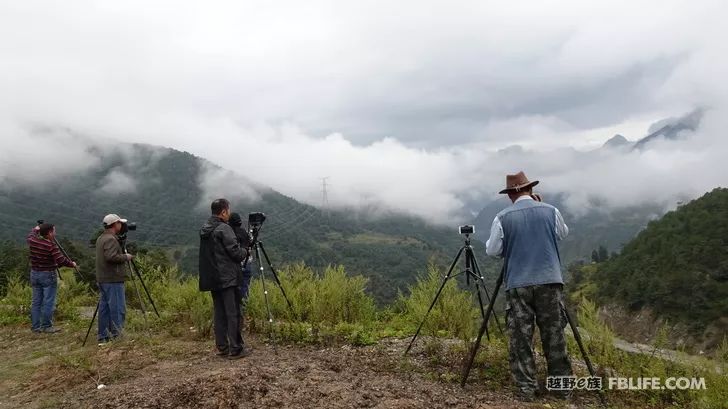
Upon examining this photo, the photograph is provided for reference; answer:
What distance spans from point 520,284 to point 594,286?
101629mm

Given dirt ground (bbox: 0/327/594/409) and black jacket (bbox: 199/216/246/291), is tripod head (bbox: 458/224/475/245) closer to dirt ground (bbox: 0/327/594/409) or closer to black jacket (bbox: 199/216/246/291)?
dirt ground (bbox: 0/327/594/409)

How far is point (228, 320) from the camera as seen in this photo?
6613 millimetres

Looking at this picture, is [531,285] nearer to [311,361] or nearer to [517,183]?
[517,183]

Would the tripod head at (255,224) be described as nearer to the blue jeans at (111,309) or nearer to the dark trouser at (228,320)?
the dark trouser at (228,320)

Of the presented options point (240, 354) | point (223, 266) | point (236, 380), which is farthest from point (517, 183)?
point (240, 354)

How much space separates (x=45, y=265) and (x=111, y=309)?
255 cm

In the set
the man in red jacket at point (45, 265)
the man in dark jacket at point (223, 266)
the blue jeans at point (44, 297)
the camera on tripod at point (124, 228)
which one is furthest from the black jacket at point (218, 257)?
the blue jeans at point (44, 297)

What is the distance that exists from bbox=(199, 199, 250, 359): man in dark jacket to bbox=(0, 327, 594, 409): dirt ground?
13.6 inches

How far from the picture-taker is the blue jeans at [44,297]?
9.58 metres

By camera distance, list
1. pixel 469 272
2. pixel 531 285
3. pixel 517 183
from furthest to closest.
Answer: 1. pixel 469 272
2. pixel 517 183
3. pixel 531 285

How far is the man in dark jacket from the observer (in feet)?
21.5

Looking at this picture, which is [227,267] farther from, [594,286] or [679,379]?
[594,286]

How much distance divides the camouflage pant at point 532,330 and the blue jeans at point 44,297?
→ 29.5 ft

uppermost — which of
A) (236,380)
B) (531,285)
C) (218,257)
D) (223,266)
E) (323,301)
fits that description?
(218,257)
